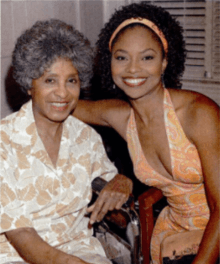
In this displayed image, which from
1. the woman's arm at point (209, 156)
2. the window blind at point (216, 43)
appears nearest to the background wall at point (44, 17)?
the window blind at point (216, 43)

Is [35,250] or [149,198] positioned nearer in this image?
[35,250]

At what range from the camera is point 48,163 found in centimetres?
147

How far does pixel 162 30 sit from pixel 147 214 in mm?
777

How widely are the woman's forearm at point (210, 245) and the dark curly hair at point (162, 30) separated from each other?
2.12 feet

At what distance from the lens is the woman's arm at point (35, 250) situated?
1314mm

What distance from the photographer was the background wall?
1966 millimetres

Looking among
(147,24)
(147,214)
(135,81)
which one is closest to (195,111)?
(135,81)

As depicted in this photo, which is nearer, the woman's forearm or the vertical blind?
the woman's forearm

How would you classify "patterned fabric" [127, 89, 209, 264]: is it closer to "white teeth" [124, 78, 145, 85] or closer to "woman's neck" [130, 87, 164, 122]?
"woman's neck" [130, 87, 164, 122]

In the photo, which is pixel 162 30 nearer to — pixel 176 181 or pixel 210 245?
pixel 176 181

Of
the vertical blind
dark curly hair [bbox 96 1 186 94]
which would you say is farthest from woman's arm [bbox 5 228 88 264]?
the vertical blind

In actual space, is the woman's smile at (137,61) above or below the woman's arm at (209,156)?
above

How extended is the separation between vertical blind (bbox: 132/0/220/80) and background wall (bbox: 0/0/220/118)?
0.31ft

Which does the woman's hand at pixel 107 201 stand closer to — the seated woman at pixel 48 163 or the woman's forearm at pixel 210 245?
the seated woman at pixel 48 163
